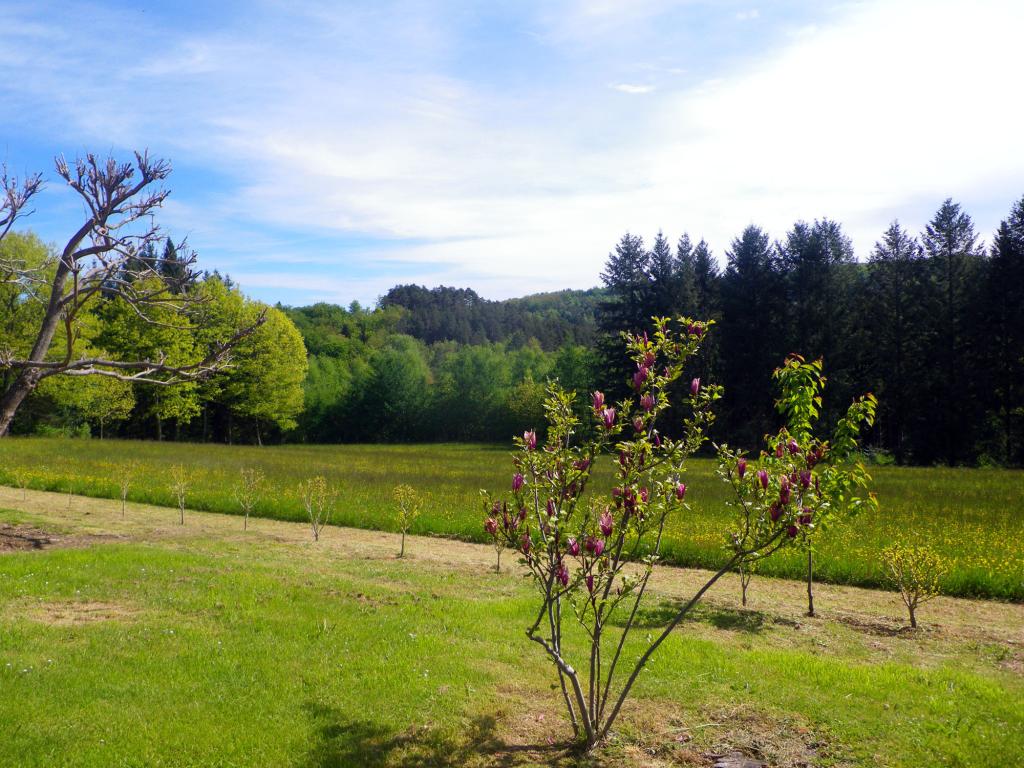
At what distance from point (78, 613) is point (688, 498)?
16938 mm

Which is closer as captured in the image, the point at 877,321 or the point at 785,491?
the point at 785,491

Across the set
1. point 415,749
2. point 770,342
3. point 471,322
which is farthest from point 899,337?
point 471,322

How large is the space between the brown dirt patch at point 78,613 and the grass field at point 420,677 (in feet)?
0.11

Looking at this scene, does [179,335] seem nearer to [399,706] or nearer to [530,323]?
[399,706]

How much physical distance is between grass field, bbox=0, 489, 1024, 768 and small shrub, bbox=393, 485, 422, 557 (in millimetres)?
2893

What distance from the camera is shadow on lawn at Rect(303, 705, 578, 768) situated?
194 inches

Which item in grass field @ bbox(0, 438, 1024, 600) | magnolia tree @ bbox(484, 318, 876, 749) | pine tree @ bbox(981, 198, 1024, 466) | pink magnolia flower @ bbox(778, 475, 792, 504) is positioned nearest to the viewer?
pink magnolia flower @ bbox(778, 475, 792, 504)

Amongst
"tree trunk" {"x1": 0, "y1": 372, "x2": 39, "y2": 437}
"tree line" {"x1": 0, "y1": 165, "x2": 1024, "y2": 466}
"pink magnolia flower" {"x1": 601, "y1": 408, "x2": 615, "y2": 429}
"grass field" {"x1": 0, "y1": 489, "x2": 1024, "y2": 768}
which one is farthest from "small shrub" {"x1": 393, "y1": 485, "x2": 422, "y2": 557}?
"tree line" {"x1": 0, "y1": 165, "x2": 1024, "y2": 466}

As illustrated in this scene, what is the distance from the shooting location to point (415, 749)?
5113 millimetres

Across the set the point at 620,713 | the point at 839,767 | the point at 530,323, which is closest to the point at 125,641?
the point at 620,713

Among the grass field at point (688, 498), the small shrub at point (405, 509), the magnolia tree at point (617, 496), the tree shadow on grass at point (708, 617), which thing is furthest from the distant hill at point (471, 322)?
the magnolia tree at point (617, 496)

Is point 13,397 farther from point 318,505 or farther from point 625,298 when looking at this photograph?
point 625,298

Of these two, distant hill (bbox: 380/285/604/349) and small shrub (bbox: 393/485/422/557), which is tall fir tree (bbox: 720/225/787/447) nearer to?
small shrub (bbox: 393/485/422/557)

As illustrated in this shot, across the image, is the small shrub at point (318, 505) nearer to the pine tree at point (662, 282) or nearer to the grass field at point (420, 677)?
the grass field at point (420, 677)
